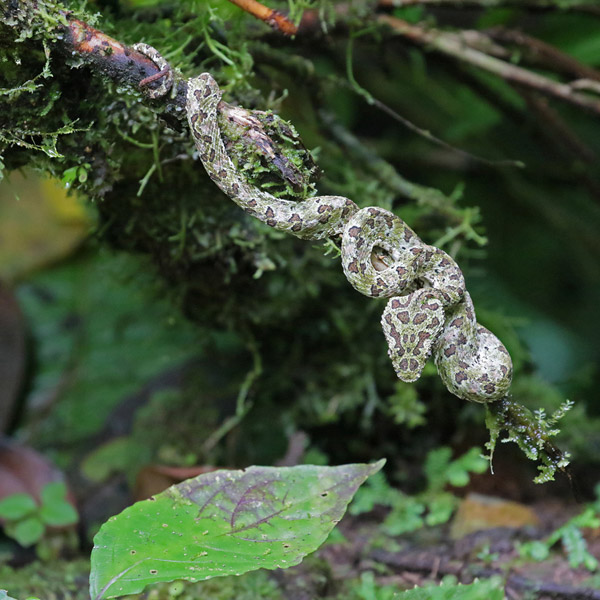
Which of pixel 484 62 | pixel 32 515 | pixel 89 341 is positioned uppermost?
pixel 484 62

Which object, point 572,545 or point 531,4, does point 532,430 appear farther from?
point 531,4

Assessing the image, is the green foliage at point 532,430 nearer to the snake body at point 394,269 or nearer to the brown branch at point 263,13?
the snake body at point 394,269

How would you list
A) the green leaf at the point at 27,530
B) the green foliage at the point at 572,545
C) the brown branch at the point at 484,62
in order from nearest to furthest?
the green foliage at the point at 572,545, the green leaf at the point at 27,530, the brown branch at the point at 484,62

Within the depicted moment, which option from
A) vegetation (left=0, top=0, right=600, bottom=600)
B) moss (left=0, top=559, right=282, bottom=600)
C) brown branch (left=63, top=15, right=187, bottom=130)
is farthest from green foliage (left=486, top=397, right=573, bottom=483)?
brown branch (left=63, top=15, right=187, bottom=130)

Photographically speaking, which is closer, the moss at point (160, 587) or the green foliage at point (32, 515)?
the moss at point (160, 587)

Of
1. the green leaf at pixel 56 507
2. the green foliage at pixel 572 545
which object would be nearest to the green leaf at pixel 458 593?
the green foliage at pixel 572 545

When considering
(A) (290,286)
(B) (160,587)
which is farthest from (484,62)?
(B) (160,587)

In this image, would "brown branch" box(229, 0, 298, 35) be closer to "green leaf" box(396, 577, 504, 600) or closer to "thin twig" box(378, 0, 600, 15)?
"thin twig" box(378, 0, 600, 15)
